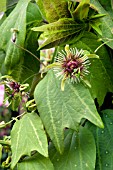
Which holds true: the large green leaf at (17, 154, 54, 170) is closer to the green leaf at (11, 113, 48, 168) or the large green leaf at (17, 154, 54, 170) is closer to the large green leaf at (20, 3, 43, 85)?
the green leaf at (11, 113, 48, 168)

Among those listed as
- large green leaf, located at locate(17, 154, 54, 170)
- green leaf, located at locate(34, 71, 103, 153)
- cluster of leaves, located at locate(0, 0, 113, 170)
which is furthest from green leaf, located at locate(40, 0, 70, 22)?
large green leaf, located at locate(17, 154, 54, 170)

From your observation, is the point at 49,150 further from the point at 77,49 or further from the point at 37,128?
the point at 77,49

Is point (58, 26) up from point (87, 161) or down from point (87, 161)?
up

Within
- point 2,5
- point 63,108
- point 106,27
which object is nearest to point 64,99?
point 63,108

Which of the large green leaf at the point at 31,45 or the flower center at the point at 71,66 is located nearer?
the flower center at the point at 71,66

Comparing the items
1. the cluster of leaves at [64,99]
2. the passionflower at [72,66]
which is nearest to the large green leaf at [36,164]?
the cluster of leaves at [64,99]

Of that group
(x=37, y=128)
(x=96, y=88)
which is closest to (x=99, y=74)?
(x=96, y=88)

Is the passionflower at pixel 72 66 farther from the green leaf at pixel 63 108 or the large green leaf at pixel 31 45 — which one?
the large green leaf at pixel 31 45
